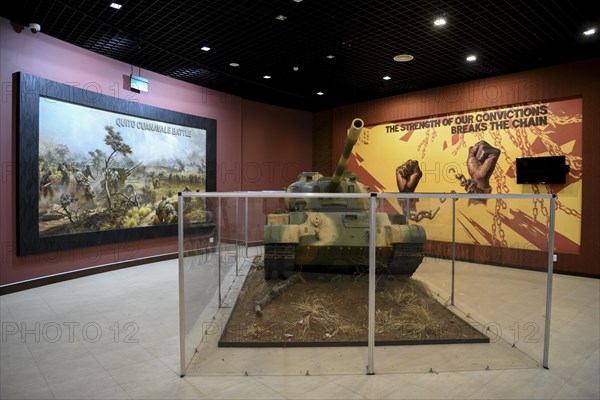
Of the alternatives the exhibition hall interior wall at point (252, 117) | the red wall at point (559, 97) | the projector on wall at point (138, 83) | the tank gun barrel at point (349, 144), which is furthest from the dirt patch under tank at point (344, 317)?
the projector on wall at point (138, 83)

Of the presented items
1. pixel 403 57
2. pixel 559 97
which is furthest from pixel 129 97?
pixel 559 97

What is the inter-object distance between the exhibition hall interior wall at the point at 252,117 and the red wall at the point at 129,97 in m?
0.02

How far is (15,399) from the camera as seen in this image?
125 inches

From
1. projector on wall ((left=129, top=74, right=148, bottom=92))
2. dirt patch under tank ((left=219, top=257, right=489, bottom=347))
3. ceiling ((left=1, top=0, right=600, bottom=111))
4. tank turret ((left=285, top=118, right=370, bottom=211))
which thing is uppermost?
ceiling ((left=1, top=0, right=600, bottom=111))

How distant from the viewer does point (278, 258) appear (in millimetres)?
5047

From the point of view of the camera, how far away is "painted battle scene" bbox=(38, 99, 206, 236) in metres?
6.89

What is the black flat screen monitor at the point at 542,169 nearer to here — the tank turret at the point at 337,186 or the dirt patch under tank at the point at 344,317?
the tank turret at the point at 337,186

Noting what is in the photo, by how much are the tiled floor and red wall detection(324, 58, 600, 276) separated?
240 cm

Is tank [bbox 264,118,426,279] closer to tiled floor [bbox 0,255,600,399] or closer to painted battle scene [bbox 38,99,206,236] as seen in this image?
tiled floor [bbox 0,255,600,399]

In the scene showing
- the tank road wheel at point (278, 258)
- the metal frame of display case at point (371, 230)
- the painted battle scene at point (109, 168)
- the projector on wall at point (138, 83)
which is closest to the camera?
the metal frame of display case at point (371, 230)

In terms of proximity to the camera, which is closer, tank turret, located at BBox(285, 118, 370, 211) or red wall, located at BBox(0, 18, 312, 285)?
tank turret, located at BBox(285, 118, 370, 211)

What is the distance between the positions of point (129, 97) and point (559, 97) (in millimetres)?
8934

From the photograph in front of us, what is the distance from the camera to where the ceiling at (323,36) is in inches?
232

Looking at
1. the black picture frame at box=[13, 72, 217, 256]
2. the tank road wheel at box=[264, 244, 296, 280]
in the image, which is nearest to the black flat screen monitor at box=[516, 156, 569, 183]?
the tank road wheel at box=[264, 244, 296, 280]
